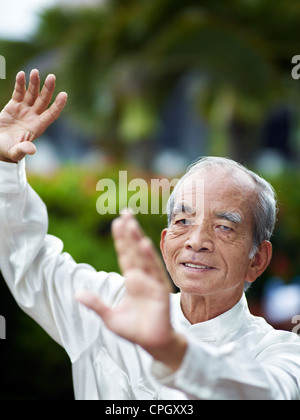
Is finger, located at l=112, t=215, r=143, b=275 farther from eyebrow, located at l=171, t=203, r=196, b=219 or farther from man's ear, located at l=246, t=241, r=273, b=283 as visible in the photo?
man's ear, located at l=246, t=241, r=273, b=283

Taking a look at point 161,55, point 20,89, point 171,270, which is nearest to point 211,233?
point 171,270

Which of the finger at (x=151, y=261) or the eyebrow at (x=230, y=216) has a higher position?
the eyebrow at (x=230, y=216)

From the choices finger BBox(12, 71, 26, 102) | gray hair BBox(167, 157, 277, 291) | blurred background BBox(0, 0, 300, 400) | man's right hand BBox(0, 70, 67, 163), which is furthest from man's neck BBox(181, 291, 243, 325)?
blurred background BBox(0, 0, 300, 400)

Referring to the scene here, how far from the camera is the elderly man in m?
1.80

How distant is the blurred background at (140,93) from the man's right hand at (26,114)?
2369 millimetres

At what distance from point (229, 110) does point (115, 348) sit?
245 inches

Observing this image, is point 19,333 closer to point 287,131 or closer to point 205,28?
point 205,28

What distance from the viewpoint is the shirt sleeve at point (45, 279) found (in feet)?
6.64

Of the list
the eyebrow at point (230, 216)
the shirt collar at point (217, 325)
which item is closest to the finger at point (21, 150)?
the eyebrow at point (230, 216)

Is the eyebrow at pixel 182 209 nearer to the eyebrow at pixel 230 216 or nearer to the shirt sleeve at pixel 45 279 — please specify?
the eyebrow at pixel 230 216

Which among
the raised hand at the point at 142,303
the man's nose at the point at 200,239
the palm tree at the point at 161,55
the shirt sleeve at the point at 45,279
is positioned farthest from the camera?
the palm tree at the point at 161,55

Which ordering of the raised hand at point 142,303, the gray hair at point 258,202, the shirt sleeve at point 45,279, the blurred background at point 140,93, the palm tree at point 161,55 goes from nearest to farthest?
1. the raised hand at point 142,303
2. the gray hair at point 258,202
3. the shirt sleeve at point 45,279
4. the blurred background at point 140,93
5. the palm tree at point 161,55
